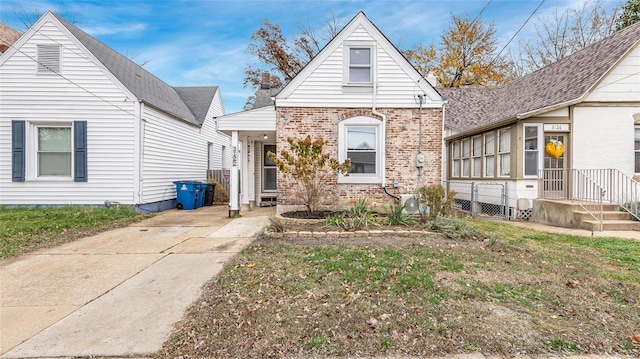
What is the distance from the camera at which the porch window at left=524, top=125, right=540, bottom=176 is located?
1022 centimetres

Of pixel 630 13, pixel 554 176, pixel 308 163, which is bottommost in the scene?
pixel 554 176

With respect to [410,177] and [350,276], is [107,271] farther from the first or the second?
[410,177]

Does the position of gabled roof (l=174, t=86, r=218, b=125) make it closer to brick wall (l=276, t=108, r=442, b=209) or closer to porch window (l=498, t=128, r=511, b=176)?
brick wall (l=276, t=108, r=442, b=209)

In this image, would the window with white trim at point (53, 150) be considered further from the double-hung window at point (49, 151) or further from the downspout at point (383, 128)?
the downspout at point (383, 128)

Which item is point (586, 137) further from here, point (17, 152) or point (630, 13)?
point (17, 152)

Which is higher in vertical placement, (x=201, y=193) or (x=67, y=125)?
(x=67, y=125)

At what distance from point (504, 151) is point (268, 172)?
8835 millimetres

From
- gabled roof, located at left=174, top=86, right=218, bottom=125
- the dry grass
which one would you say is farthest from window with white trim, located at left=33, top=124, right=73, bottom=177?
the dry grass

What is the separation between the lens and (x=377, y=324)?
2.99 meters

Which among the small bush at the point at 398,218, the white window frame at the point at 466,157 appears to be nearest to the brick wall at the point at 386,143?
the small bush at the point at 398,218

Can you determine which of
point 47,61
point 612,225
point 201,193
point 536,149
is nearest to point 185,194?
point 201,193

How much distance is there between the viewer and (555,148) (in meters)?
10.0

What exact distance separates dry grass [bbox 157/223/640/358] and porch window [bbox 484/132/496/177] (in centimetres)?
643

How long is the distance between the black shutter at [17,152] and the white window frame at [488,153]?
52.6ft
